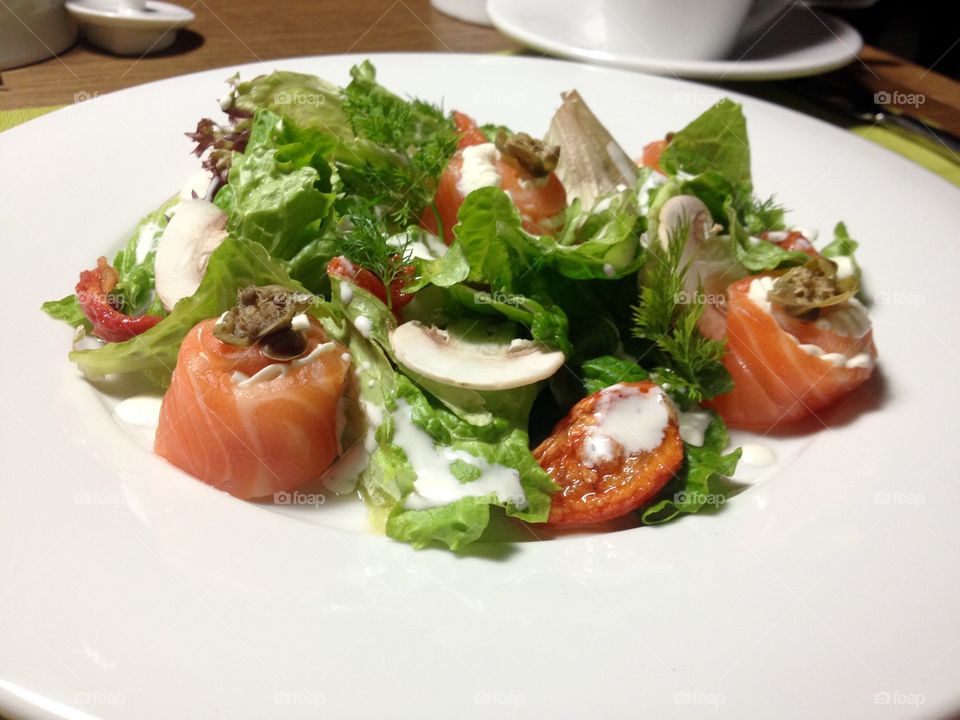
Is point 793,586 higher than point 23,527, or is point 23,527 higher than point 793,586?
point 793,586

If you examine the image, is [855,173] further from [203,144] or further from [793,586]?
[203,144]

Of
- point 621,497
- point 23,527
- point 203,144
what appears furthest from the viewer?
point 203,144

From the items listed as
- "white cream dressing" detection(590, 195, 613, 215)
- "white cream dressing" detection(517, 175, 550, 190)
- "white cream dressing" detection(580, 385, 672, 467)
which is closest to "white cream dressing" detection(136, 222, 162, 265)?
"white cream dressing" detection(517, 175, 550, 190)

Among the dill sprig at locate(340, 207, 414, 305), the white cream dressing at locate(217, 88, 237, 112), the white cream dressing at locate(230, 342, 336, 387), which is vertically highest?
the white cream dressing at locate(217, 88, 237, 112)

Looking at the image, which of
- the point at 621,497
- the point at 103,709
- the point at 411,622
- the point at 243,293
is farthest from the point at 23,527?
the point at 621,497

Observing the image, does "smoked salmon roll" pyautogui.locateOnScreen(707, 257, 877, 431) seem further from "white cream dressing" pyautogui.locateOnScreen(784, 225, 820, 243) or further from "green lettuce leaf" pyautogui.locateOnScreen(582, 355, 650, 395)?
"white cream dressing" pyautogui.locateOnScreen(784, 225, 820, 243)

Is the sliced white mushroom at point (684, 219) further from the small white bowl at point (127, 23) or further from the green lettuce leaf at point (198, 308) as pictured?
the small white bowl at point (127, 23)
